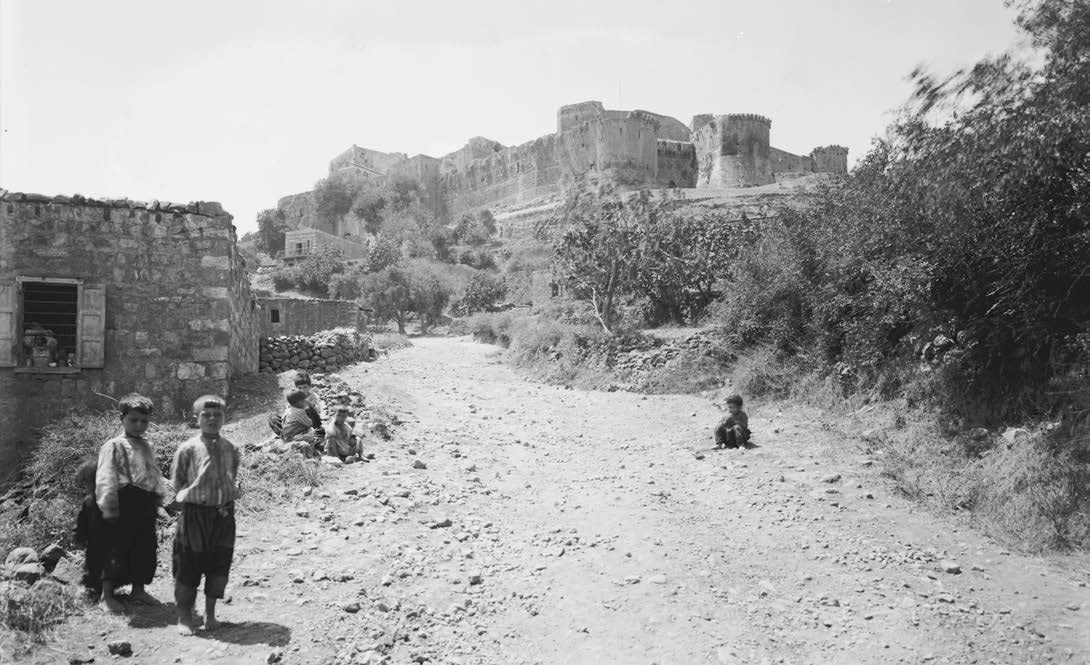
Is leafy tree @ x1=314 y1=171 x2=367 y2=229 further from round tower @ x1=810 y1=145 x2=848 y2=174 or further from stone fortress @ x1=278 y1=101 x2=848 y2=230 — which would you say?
round tower @ x1=810 y1=145 x2=848 y2=174

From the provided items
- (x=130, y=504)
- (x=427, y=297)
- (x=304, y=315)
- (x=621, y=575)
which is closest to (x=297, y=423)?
(x=130, y=504)

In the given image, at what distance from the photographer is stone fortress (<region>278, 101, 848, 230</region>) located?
2386 inches

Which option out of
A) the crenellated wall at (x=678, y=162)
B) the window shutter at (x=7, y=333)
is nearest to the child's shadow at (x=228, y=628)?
the window shutter at (x=7, y=333)

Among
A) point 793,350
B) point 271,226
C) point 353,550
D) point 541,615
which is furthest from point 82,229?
point 271,226

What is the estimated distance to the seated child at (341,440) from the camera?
8.51m

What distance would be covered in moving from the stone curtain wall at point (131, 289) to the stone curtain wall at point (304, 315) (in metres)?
10.6

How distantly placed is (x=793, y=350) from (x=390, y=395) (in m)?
6.82

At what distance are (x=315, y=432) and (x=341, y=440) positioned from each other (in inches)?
12.2

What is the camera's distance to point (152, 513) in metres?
5.34

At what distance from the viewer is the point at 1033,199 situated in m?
7.51

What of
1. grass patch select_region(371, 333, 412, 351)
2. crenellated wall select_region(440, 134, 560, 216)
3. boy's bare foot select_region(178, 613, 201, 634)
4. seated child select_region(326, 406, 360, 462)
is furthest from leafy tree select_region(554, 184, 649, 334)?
crenellated wall select_region(440, 134, 560, 216)

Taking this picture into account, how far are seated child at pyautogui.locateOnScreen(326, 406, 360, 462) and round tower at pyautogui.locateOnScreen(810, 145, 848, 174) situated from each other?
62.4 m

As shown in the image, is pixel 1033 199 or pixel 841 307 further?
pixel 841 307

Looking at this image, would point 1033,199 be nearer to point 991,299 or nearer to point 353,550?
point 991,299
